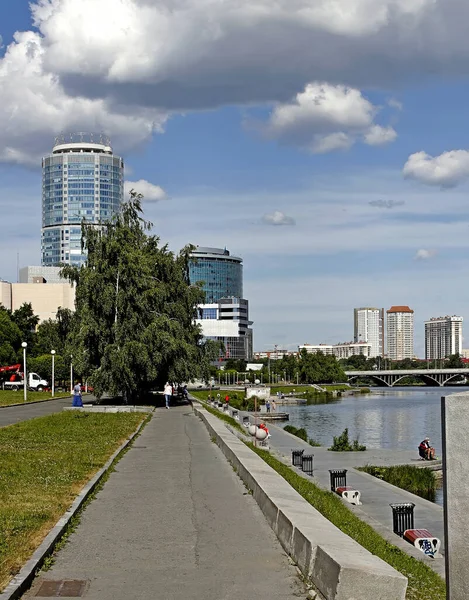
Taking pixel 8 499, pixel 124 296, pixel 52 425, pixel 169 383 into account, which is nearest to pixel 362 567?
pixel 8 499

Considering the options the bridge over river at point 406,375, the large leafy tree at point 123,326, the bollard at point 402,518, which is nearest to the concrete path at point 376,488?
the bollard at point 402,518

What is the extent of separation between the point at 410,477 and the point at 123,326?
20883mm

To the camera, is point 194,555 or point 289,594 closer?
point 289,594

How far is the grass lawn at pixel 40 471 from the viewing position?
9.23 metres

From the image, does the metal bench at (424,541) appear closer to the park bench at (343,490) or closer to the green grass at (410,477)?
the park bench at (343,490)

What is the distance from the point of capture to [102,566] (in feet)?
28.1

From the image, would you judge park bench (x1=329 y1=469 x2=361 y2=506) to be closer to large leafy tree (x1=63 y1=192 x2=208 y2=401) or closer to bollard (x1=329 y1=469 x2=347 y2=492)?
bollard (x1=329 y1=469 x2=347 y2=492)

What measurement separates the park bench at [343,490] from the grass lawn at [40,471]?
529cm

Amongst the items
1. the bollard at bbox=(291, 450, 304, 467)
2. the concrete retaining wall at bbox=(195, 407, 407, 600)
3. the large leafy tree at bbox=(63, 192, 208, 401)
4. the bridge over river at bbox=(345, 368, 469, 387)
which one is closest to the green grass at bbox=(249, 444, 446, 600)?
the concrete retaining wall at bbox=(195, 407, 407, 600)

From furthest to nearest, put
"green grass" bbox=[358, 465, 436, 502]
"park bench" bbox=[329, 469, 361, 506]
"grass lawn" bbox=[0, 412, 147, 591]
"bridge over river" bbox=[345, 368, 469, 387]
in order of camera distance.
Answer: "bridge over river" bbox=[345, 368, 469, 387]
"green grass" bbox=[358, 465, 436, 502]
"park bench" bbox=[329, 469, 361, 506]
"grass lawn" bbox=[0, 412, 147, 591]

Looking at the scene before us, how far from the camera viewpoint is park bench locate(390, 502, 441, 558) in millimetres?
12312

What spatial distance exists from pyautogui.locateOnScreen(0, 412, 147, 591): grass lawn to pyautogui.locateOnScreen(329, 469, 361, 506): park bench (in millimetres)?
5293

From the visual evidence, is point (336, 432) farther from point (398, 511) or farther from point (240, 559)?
point (240, 559)

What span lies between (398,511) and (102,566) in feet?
23.3
